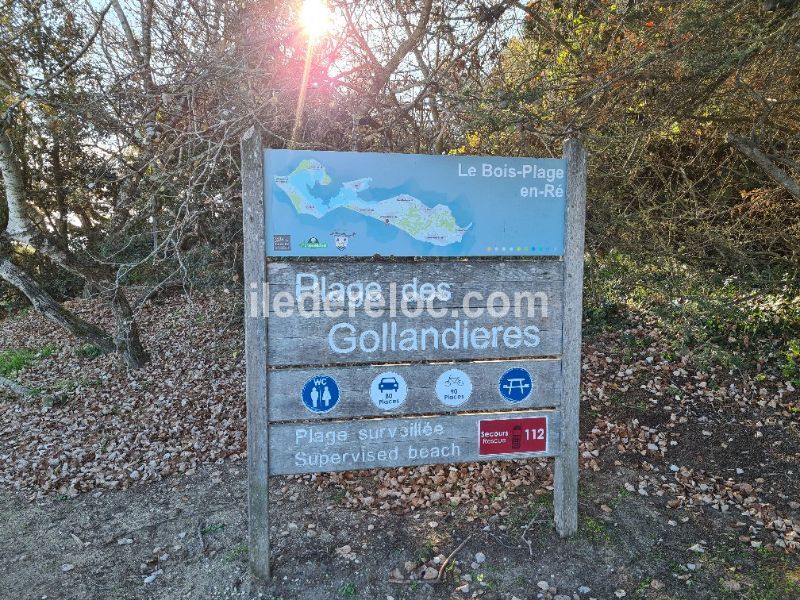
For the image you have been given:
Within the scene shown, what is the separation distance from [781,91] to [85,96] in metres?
7.01

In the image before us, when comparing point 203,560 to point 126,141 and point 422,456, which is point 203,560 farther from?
point 126,141

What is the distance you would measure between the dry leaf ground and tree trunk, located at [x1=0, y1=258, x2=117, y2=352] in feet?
5.29

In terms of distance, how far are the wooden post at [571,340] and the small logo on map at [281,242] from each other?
5.99 feet

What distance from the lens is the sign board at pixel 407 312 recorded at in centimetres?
331

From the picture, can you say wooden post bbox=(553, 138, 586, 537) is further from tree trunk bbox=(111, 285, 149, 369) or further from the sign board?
tree trunk bbox=(111, 285, 149, 369)

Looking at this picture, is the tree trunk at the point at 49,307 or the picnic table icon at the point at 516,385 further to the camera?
the tree trunk at the point at 49,307

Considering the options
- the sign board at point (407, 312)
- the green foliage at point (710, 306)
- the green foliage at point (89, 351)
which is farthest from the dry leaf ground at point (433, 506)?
A: the green foliage at point (89, 351)

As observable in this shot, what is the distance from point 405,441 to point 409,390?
0.35m

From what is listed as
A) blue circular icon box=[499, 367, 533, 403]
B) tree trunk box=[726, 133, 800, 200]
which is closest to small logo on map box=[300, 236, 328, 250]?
blue circular icon box=[499, 367, 533, 403]

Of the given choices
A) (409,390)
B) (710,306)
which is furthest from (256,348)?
(710,306)

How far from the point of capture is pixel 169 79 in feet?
17.1

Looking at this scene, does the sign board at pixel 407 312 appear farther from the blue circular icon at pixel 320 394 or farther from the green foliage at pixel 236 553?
the green foliage at pixel 236 553

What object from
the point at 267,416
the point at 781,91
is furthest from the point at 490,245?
the point at 781,91

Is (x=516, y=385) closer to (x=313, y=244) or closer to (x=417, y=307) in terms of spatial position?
(x=417, y=307)
